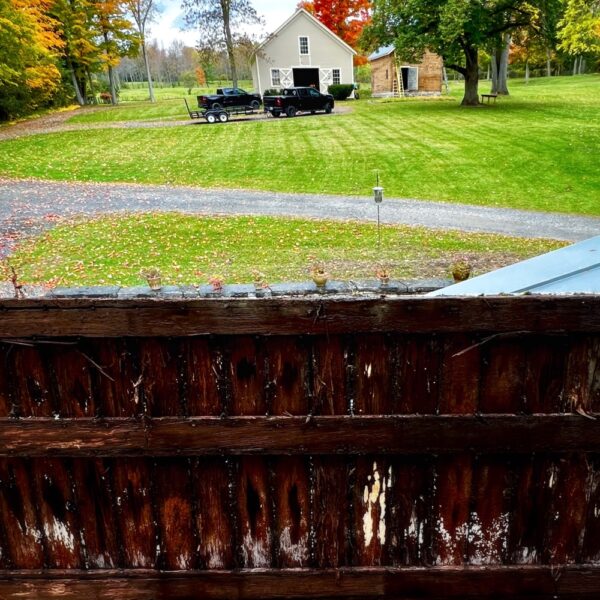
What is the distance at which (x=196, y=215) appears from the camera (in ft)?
50.8

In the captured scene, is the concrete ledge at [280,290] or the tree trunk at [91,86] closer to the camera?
the concrete ledge at [280,290]

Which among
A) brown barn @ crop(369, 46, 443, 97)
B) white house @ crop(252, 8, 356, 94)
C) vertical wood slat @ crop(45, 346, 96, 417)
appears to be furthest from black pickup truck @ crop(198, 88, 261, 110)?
vertical wood slat @ crop(45, 346, 96, 417)

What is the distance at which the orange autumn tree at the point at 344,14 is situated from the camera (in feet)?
193

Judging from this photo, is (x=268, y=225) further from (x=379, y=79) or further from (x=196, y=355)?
(x=379, y=79)

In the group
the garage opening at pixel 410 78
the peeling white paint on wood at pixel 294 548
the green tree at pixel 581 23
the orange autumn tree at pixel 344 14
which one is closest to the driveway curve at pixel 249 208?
the green tree at pixel 581 23

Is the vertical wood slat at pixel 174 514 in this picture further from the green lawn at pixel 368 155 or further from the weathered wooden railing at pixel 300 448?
the green lawn at pixel 368 155

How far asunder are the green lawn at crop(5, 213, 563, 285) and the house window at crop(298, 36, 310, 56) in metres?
35.7

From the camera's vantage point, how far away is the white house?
44.9 meters

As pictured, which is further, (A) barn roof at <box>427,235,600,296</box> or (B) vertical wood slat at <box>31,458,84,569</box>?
(A) barn roof at <box>427,235,600,296</box>

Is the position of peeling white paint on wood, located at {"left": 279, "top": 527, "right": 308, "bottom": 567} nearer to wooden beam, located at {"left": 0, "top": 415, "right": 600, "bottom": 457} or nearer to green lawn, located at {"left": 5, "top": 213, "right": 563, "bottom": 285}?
wooden beam, located at {"left": 0, "top": 415, "right": 600, "bottom": 457}

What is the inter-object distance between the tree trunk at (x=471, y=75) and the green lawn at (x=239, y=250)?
2452 cm

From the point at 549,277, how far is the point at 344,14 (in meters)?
63.4

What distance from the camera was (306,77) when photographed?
46.5 m

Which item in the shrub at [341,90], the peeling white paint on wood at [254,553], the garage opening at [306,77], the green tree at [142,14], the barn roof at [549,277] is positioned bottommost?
the peeling white paint on wood at [254,553]
